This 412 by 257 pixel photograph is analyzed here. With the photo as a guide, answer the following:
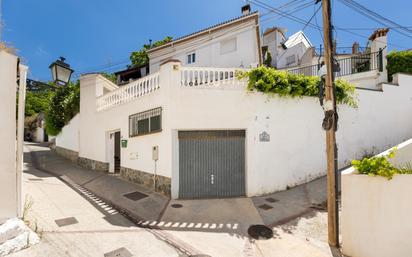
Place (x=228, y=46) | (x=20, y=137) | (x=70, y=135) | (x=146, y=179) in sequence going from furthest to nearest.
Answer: (x=228, y=46) → (x=70, y=135) → (x=146, y=179) → (x=20, y=137)

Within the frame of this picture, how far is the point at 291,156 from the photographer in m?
8.45

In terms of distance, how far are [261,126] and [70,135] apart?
39.0 ft

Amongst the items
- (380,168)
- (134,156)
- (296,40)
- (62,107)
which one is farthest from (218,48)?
(296,40)

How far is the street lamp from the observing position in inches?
223

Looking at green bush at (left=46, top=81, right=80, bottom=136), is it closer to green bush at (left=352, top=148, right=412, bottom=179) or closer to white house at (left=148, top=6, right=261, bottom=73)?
white house at (left=148, top=6, right=261, bottom=73)

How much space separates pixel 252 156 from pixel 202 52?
409 inches

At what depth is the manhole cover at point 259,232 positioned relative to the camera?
18.0 feet

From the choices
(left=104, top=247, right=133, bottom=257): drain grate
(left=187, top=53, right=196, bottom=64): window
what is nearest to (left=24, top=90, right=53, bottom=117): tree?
(left=187, top=53, right=196, bottom=64): window

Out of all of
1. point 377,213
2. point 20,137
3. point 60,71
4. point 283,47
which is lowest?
point 377,213

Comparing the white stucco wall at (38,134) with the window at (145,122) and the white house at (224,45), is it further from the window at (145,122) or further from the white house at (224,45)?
the window at (145,122)

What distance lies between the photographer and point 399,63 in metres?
11.6

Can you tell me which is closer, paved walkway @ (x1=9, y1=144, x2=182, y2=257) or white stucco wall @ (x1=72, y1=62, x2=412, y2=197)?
paved walkway @ (x1=9, y1=144, x2=182, y2=257)

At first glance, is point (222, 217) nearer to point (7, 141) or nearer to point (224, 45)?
point (7, 141)

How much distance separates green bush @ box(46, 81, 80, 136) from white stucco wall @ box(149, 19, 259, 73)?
23.9ft
